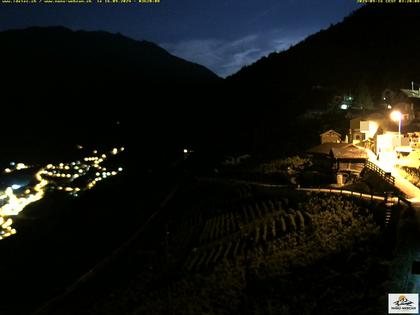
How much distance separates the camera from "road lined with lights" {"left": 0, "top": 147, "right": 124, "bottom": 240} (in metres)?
30.5

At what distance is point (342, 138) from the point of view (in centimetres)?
3058

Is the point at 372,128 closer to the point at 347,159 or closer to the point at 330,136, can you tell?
the point at 330,136

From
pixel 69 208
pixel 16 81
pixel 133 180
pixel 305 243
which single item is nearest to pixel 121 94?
pixel 16 81

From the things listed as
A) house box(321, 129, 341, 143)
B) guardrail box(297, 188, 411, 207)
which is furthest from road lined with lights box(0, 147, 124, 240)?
house box(321, 129, 341, 143)

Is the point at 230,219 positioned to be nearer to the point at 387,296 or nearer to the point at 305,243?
the point at 305,243

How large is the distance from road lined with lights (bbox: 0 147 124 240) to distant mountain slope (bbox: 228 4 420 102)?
3165 centimetres

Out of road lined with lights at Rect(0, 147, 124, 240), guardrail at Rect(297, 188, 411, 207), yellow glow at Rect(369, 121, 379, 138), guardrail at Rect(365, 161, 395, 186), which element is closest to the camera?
guardrail at Rect(297, 188, 411, 207)

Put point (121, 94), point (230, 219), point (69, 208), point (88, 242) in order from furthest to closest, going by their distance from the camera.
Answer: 1. point (121, 94)
2. point (69, 208)
3. point (88, 242)
4. point (230, 219)

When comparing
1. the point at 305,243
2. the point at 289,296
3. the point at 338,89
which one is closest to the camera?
the point at 289,296

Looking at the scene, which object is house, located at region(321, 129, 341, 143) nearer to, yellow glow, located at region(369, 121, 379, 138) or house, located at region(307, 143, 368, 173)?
yellow glow, located at region(369, 121, 379, 138)

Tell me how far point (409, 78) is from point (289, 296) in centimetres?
4149

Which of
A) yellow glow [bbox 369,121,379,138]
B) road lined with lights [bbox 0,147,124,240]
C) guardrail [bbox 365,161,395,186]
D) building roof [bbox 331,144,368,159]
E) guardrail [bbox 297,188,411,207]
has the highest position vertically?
yellow glow [bbox 369,121,379,138]

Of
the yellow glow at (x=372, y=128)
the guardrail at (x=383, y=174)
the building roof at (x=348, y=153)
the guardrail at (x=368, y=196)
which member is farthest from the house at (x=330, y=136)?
the guardrail at (x=368, y=196)

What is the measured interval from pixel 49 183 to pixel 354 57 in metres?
51.9
